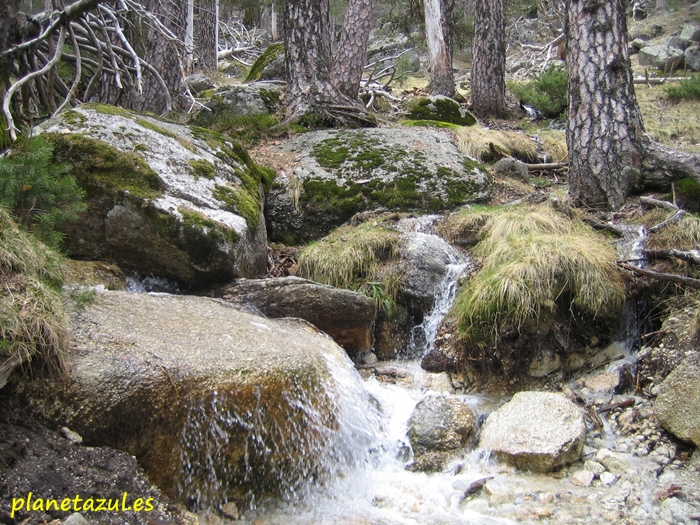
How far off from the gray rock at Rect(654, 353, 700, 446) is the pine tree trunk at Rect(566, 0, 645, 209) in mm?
2964

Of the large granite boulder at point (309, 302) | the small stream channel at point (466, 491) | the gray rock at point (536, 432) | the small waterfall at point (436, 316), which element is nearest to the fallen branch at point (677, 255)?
the small stream channel at point (466, 491)

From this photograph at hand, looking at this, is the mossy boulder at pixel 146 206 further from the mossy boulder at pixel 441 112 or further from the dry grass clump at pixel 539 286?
the mossy boulder at pixel 441 112

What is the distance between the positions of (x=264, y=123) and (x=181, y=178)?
3891 mm

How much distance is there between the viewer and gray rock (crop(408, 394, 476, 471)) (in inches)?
158

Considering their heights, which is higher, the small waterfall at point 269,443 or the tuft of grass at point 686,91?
the tuft of grass at point 686,91

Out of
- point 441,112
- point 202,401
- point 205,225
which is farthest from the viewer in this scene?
point 441,112

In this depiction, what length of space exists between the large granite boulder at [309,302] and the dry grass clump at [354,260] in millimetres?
597

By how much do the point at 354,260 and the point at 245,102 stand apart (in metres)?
4.77

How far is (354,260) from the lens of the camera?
597 centimetres

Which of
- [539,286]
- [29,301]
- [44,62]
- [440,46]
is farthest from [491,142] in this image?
[29,301]

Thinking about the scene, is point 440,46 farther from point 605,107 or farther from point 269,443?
point 269,443

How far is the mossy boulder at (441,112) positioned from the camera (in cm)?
1109

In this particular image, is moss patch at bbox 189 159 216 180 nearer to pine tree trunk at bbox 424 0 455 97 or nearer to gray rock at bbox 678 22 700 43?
pine tree trunk at bbox 424 0 455 97

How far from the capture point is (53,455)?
2.77m
